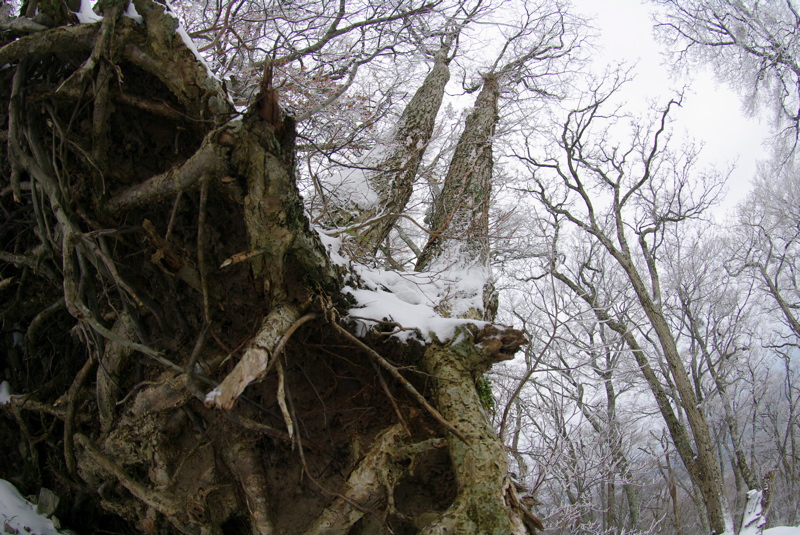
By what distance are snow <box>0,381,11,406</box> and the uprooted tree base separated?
0.19ft

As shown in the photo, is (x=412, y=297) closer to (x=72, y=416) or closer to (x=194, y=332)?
(x=194, y=332)

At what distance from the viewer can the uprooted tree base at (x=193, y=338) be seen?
1.96 meters

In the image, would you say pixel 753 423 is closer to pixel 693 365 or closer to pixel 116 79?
pixel 693 365

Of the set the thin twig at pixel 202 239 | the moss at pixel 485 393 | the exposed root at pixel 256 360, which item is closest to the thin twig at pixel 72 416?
the thin twig at pixel 202 239

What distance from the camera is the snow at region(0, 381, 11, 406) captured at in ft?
8.45

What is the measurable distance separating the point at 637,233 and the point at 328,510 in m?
10.8

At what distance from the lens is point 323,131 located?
4.66 metres

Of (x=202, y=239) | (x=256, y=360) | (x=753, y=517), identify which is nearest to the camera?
(x=256, y=360)

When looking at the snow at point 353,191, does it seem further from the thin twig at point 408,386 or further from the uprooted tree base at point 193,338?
the thin twig at point 408,386

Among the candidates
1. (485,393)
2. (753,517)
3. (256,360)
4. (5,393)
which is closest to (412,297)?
(485,393)

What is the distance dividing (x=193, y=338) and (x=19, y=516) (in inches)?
53.7

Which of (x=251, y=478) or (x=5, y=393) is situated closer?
(x=251, y=478)

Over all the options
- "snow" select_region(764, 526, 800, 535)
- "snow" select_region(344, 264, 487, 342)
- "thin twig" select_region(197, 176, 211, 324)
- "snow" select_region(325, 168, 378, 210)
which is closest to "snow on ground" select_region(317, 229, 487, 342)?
"snow" select_region(344, 264, 487, 342)

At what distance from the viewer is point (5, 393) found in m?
2.61
